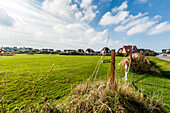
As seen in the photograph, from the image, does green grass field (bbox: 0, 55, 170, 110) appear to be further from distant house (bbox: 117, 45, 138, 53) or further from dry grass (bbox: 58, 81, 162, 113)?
distant house (bbox: 117, 45, 138, 53)

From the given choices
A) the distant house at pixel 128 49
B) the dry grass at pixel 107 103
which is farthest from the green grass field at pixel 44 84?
the distant house at pixel 128 49

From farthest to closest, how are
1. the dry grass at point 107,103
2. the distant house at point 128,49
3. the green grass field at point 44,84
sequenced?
the distant house at point 128,49 → the green grass field at point 44,84 → the dry grass at point 107,103

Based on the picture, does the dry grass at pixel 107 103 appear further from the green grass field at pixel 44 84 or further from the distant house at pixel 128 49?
the distant house at pixel 128 49

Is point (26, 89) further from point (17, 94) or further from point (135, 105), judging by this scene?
point (135, 105)

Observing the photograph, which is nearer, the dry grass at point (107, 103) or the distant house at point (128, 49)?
the dry grass at point (107, 103)

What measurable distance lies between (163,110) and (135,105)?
0.82 m

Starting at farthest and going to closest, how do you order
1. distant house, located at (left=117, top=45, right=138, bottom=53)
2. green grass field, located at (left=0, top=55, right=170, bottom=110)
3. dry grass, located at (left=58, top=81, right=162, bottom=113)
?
distant house, located at (left=117, top=45, right=138, bottom=53), green grass field, located at (left=0, top=55, right=170, bottom=110), dry grass, located at (left=58, top=81, right=162, bottom=113)

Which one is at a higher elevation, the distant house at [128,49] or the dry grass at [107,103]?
the distant house at [128,49]

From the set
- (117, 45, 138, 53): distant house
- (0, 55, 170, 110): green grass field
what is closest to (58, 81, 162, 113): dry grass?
(0, 55, 170, 110): green grass field

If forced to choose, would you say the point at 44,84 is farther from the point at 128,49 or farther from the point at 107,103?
the point at 128,49

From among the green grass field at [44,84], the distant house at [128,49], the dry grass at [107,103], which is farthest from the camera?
the distant house at [128,49]

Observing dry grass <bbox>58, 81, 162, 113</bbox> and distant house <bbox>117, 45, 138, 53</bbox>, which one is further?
distant house <bbox>117, 45, 138, 53</bbox>

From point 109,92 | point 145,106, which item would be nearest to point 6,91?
point 109,92

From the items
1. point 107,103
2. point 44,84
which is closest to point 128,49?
point 107,103
